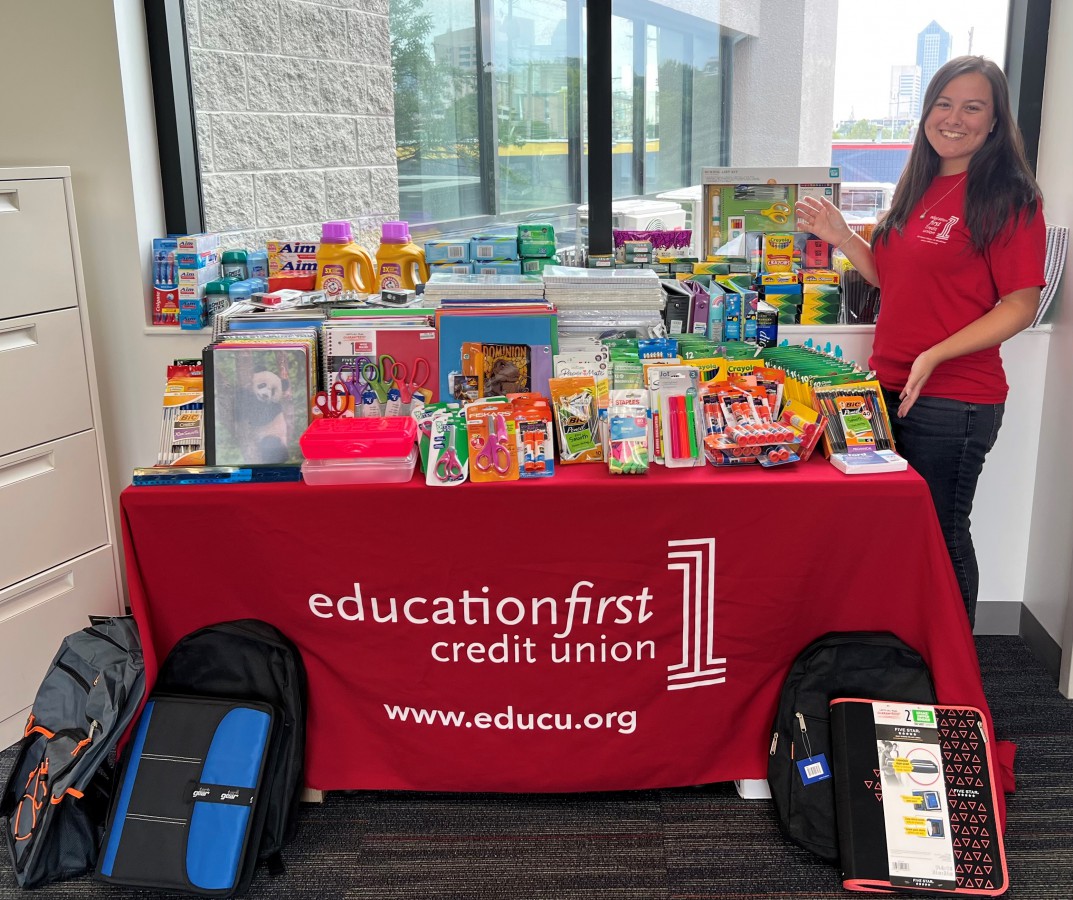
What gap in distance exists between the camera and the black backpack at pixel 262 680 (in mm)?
2010

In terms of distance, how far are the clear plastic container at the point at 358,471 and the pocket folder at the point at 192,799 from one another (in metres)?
0.49

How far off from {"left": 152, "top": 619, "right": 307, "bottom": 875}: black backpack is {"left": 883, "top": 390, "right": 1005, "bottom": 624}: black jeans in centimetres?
152

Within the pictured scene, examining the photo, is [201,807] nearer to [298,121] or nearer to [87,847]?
[87,847]

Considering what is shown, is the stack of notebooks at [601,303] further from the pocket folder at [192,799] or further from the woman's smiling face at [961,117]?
the pocket folder at [192,799]

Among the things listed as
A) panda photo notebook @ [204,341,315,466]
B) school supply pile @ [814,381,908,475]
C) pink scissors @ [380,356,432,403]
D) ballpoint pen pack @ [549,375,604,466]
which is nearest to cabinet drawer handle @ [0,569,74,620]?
panda photo notebook @ [204,341,315,466]

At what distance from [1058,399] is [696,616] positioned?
4.56 ft

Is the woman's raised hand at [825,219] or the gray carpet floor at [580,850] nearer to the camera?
the gray carpet floor at [580,850]

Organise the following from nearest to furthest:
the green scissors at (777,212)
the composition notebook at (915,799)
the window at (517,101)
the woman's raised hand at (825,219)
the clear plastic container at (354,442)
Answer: the composition notebook at (915,799), the clear plastic container at (354,442), the woman's raised hand at (825,219), the green scissors at (777,212), the window at (517,101)

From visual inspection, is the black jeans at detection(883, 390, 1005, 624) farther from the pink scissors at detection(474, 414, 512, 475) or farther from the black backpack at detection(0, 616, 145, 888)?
the black backpack at detection(0, 616, 145, 888)

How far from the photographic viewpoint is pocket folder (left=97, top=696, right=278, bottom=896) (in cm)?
191

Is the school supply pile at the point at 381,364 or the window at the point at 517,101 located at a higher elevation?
Answer: the window at the point at 517,101

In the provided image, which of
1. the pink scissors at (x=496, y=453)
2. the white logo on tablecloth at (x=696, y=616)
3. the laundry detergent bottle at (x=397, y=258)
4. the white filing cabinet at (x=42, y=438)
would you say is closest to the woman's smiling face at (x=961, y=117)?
the white logo on tablecloth at (x=696, y=616)

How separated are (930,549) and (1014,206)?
815 millimetres

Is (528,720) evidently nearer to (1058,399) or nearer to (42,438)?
(42,438)
